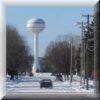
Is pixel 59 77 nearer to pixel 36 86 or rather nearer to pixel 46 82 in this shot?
pixel 36 86

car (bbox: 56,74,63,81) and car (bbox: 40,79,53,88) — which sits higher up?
car (bbox: 56,74,63,81)

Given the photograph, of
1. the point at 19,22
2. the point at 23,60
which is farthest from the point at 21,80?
the point at 19,22

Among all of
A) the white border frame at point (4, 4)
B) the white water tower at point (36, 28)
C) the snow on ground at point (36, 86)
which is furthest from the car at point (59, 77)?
the white border frame at point (4, 4)

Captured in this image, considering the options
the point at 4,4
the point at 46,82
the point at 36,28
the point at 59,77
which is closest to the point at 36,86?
the point at 59,77

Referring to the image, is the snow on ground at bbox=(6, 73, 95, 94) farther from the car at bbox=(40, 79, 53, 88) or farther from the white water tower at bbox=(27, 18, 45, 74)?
the white water tower at bbox=(27, 18, 45, 74)

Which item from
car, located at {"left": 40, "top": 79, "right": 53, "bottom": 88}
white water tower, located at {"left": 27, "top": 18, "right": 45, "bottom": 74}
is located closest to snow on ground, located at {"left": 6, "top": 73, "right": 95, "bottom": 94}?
car, located at {"left": 40, "top": 79, "right": 53, "bottom": 88}

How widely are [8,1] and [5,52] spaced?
0.87 meters

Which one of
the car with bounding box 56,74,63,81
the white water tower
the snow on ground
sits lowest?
the snow on ground

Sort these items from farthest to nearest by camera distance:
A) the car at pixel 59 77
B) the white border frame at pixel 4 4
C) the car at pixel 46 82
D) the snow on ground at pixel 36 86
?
the car at pixel 59 77 → the snow on ground at pixel 36 86 → the car at pixel 46 82 → the white border frame at pixel 4 4

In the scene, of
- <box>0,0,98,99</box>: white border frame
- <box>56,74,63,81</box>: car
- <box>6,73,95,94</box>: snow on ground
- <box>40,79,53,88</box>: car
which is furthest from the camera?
<box>56,74,63,81</box>: car

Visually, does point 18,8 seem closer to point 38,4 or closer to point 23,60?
point 38,4

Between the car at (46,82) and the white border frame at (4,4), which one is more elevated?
the white border frame at (4,4)

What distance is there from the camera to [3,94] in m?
8.80

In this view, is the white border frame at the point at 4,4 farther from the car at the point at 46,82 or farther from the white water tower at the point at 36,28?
the car at the point at 46,82
